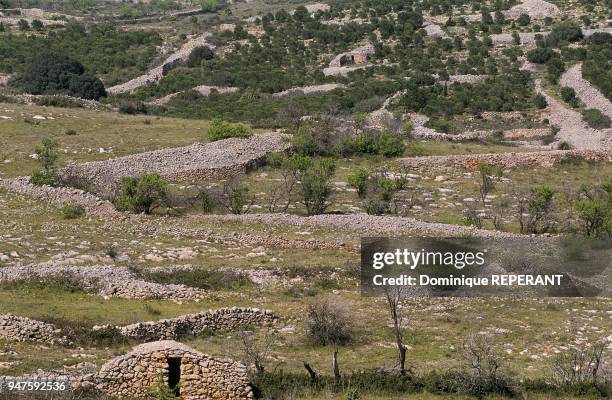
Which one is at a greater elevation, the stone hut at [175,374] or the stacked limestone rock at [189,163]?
the stone hut at [175,374]

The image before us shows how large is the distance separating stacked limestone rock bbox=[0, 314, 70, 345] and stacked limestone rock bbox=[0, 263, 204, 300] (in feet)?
12.4

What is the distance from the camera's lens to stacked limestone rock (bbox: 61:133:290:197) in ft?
130

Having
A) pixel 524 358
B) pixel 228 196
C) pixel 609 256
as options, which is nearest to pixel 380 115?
pixel 228 196

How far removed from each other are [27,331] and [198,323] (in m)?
3.71

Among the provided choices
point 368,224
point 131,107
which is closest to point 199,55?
point 131,107

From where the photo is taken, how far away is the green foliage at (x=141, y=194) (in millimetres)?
34750

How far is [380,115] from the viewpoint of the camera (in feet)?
193

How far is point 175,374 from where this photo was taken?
1842 cm

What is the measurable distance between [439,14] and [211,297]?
235 ft

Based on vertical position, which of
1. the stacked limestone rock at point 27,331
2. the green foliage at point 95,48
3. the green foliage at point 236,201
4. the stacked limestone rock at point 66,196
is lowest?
the green foliage at point 95,48

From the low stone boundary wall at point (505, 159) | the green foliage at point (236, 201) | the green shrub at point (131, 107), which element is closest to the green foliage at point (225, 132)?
the low stone boundary wall at point (505, 159)

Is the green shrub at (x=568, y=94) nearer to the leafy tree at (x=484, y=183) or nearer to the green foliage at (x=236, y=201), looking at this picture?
the leafy tree at (x=484, y=183)

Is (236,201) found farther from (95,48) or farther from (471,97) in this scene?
(95,48)

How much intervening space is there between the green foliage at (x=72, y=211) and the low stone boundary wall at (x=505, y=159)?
16.2 m
